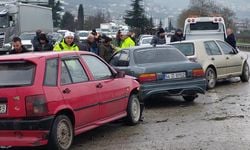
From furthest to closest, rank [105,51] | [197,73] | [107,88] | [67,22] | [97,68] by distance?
[67,22]
[105,51]
[197,73]
[97,68]
[107,88]

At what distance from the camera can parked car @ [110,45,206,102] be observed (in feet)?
39.1

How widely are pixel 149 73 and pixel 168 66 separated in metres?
0.51

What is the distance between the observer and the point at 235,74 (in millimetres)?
16875

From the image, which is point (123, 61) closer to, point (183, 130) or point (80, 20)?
point (183, 130)

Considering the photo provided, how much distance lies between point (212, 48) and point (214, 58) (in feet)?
1.26

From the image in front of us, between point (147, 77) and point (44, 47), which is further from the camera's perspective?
point (44, 47)

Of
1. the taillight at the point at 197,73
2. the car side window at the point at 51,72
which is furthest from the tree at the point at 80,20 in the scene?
the car side window at the point at 51,72

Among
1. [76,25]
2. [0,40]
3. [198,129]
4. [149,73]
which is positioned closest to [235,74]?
[149,73]

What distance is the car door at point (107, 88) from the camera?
873 centimetres

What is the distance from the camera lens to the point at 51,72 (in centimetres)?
768

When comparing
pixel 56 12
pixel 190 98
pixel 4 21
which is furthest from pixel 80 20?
pixel 190 98

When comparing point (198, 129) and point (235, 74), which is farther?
point (235, 74)

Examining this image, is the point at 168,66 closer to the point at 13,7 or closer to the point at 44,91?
the point at 44,91

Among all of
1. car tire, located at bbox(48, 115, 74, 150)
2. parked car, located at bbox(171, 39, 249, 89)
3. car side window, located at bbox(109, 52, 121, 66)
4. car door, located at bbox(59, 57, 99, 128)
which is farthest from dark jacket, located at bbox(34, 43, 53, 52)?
car tire, located at bbox(48, 115, 74, 150)
